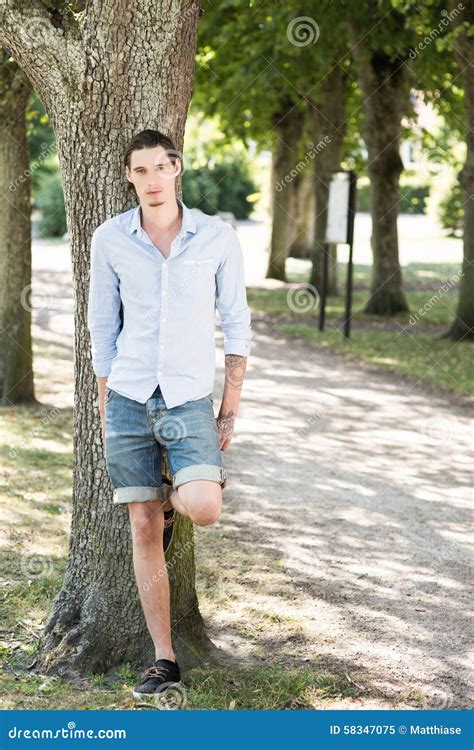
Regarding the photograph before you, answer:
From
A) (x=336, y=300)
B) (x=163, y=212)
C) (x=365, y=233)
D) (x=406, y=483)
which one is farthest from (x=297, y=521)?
(x=365, y=233)

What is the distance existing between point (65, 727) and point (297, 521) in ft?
10.3

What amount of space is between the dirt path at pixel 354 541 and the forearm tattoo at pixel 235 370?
4.49 feet

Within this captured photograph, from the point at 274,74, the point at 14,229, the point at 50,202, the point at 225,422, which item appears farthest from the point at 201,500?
the point at 50,202

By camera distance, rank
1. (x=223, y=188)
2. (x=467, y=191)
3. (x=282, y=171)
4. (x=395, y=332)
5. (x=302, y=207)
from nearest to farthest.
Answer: (x=467, y=191)
(x=395, y=332)
(x=282, y=171)
(x=302, y=207)
(x=223, y=188)

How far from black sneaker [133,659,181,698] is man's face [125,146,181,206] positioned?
183 centimetres

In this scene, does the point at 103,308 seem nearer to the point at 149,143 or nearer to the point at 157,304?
the point at 157,304

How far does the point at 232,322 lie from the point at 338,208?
11553 millimetres

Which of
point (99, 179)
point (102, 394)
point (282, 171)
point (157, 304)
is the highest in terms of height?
point (282, 171)

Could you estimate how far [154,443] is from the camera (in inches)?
→ 166

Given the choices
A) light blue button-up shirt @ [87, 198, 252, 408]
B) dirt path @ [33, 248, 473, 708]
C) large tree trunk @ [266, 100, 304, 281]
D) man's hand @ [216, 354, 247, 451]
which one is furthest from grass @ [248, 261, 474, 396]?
light blue button-up shirt @ [87, 198, 252, 408]

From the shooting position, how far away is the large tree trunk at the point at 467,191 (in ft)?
46.0

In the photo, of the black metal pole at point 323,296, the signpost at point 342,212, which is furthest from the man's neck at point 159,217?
the black metal pole at point 323,296

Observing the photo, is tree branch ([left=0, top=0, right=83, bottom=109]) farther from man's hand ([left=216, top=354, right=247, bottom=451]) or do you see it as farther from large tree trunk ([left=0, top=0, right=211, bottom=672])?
man's hand ([left=216, top=354, right=247, bottom=451])

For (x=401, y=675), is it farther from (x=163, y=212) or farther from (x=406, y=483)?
(x=406, y=483)
